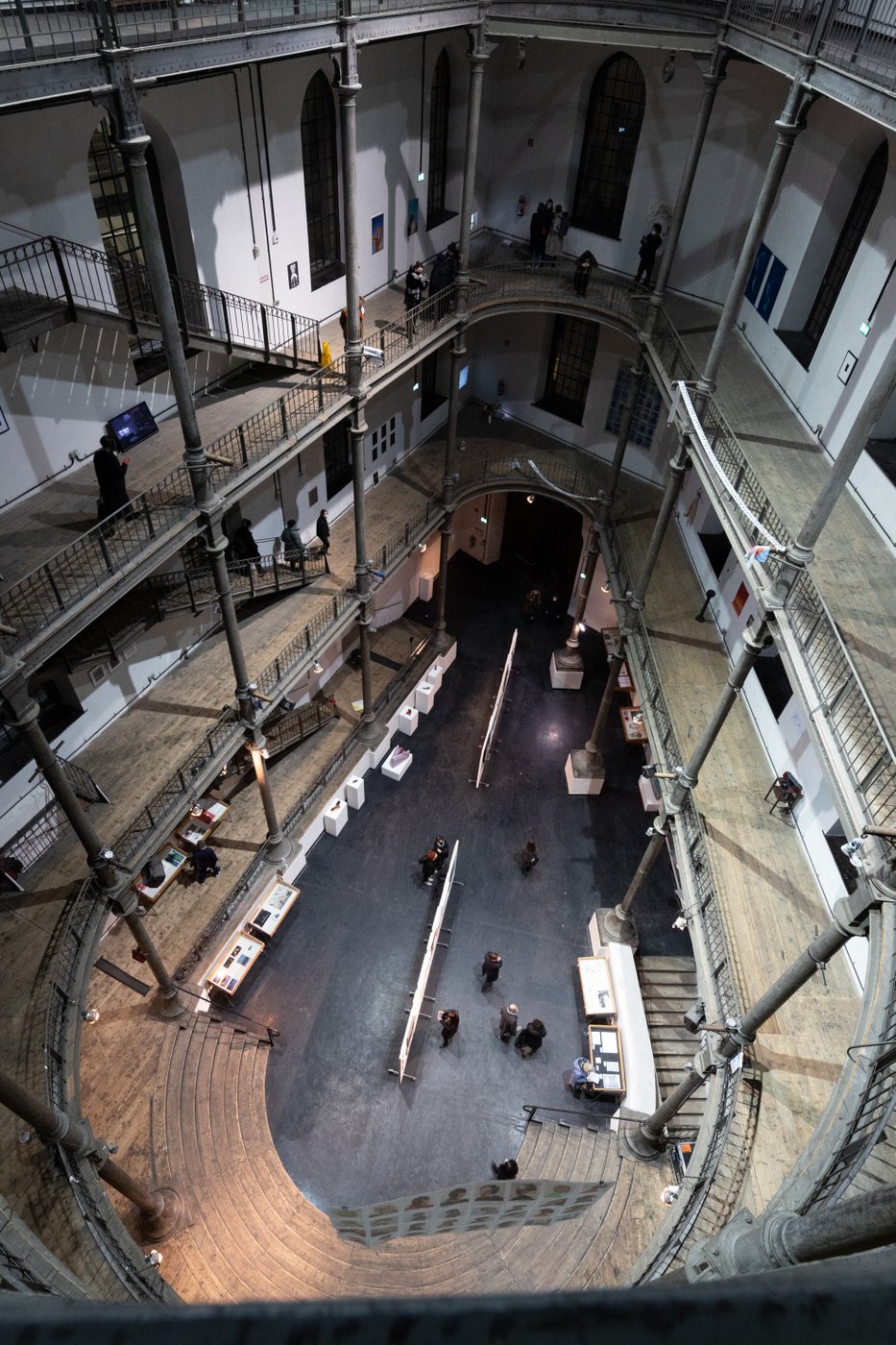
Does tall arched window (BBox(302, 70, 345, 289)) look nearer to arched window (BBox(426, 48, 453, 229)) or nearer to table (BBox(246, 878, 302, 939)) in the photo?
arched window (BBox(426, 48, 453, 229))

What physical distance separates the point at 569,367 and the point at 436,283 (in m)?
5.72

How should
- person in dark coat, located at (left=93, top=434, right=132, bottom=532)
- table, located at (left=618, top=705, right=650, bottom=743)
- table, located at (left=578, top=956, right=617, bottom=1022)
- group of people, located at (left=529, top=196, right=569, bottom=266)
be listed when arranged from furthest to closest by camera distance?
1. group of people, located at (left=529, top=196, right=569, bottom=266)
2. table, located at (left=618, top=705, right=650, bottom=743)
3. table, located at (left=578, top=956, right=617, bottom=1022)
4. person in dark coat, located at (left=93, top=434, right=132, bottom=532)

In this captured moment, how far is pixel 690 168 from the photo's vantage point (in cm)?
1421

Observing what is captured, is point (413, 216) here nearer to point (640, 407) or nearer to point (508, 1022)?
point (640, 407)

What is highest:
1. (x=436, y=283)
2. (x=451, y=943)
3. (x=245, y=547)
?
(x=436, y=283)

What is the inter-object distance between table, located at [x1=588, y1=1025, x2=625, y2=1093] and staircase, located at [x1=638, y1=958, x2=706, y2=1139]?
0.79m

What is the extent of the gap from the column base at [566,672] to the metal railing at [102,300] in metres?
9.84

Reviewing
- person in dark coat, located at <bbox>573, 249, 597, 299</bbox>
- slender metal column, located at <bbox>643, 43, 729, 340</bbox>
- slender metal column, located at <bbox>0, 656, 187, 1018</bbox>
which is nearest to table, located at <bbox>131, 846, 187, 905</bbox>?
slender metal column, located at <bbox>0, 656, 187, 1018</bbox>

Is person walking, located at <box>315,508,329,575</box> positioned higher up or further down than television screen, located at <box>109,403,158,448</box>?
further down

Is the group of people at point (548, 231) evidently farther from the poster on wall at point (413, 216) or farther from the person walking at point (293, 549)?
the person walking at point (293, 549)

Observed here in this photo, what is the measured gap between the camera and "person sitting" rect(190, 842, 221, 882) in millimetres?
15117

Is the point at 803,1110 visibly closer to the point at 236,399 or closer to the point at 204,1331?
the point at 204,1331

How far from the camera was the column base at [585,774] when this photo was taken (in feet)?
61.0

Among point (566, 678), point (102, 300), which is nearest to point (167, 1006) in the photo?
point (102, 300)
